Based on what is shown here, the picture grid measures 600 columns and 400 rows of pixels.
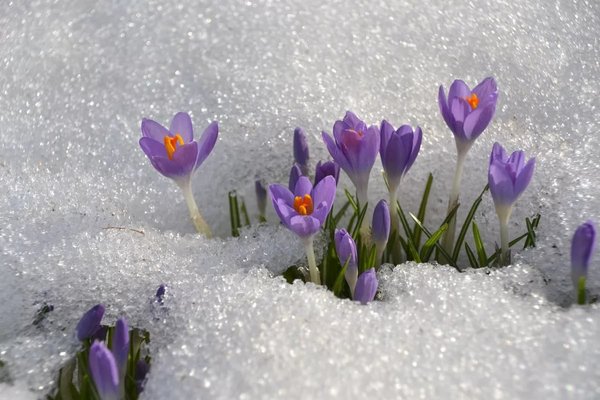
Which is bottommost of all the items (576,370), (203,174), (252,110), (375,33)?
(576,370)

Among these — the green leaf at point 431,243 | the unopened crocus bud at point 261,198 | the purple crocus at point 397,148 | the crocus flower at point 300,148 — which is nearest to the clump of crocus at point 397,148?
the purple crocus at point 397,148

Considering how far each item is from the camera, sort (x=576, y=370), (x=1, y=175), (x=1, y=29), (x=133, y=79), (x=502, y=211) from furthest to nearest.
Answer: (x=1, y=29) < (x=133, y=79) < (x=1, y=175) < (x=502, y=211) < (x=576, y=370)

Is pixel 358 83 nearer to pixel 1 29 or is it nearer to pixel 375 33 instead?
Result: pixel 375 33

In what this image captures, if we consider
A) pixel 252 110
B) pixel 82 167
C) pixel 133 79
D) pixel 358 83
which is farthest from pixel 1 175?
pixel 358 83

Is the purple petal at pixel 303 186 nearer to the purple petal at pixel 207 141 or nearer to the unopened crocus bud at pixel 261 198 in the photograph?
the purple petal at pixel 207 141

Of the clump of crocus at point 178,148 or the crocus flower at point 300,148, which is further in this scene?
the crocus flower at point 300,148

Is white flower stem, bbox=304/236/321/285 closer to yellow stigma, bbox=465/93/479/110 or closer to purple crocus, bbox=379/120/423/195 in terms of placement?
purple crocus, bbox=379/120/423/195

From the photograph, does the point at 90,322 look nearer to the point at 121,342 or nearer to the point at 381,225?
the point at 121,342
